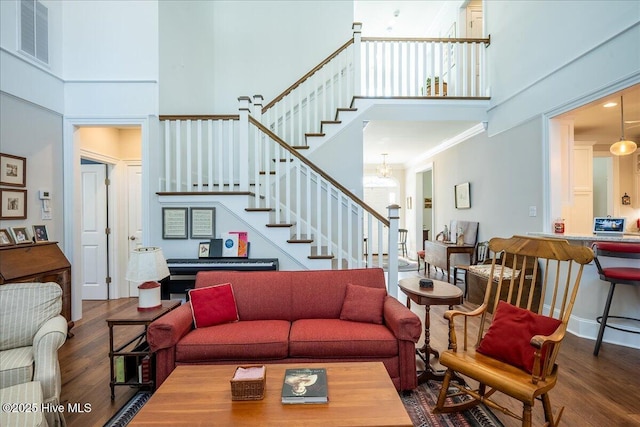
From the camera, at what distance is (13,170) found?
307 cm

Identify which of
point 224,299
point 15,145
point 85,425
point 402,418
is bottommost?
point 85,425

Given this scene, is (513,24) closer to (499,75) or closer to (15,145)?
(499,75)

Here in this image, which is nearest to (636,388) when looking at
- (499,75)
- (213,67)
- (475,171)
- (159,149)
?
(475,171)

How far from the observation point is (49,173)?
3.52 metres

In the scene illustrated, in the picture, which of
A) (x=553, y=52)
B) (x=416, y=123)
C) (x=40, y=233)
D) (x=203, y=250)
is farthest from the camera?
(x=416, y=123)

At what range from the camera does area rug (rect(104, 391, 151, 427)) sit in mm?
1923

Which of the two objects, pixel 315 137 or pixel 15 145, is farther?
pixel 315 137

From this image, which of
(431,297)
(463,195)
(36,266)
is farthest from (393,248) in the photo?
(36,266)

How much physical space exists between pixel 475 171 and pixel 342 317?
3.85 metres

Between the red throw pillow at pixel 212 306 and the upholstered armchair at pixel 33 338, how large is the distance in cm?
79

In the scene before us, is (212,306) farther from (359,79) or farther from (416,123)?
(416,123)

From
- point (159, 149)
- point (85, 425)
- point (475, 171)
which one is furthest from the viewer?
point (475, 171)

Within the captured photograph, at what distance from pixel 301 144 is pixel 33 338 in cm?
371

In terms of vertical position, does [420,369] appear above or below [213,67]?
below
